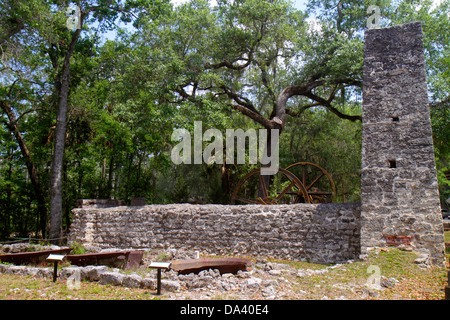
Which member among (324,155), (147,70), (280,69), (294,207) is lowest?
(294,207)

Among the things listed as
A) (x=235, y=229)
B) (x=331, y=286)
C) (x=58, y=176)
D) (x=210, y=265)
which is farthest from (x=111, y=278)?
(x=58, y=176)

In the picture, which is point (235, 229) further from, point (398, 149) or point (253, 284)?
point (398, 149)

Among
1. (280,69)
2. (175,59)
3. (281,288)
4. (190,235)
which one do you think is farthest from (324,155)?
(281,288)

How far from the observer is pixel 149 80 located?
11562 millimetres

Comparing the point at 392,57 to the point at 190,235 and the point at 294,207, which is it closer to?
the point at 294,207

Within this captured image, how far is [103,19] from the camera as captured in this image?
13.5 metres

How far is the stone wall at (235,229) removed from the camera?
7.28m

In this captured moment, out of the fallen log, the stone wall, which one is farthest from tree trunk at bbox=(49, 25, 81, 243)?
the fallen log

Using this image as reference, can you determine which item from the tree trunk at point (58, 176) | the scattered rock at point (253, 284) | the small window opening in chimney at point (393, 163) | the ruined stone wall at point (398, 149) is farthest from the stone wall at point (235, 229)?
the scattered rock at point (253, 284)

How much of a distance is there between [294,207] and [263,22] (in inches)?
359

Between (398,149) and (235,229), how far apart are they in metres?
4.24

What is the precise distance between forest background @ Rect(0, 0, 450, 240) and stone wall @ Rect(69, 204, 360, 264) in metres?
2.68

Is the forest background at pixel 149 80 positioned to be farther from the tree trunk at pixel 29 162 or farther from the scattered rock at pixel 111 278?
the scattered rock at pixel 111 278

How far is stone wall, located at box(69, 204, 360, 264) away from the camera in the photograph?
7281 millimetres
